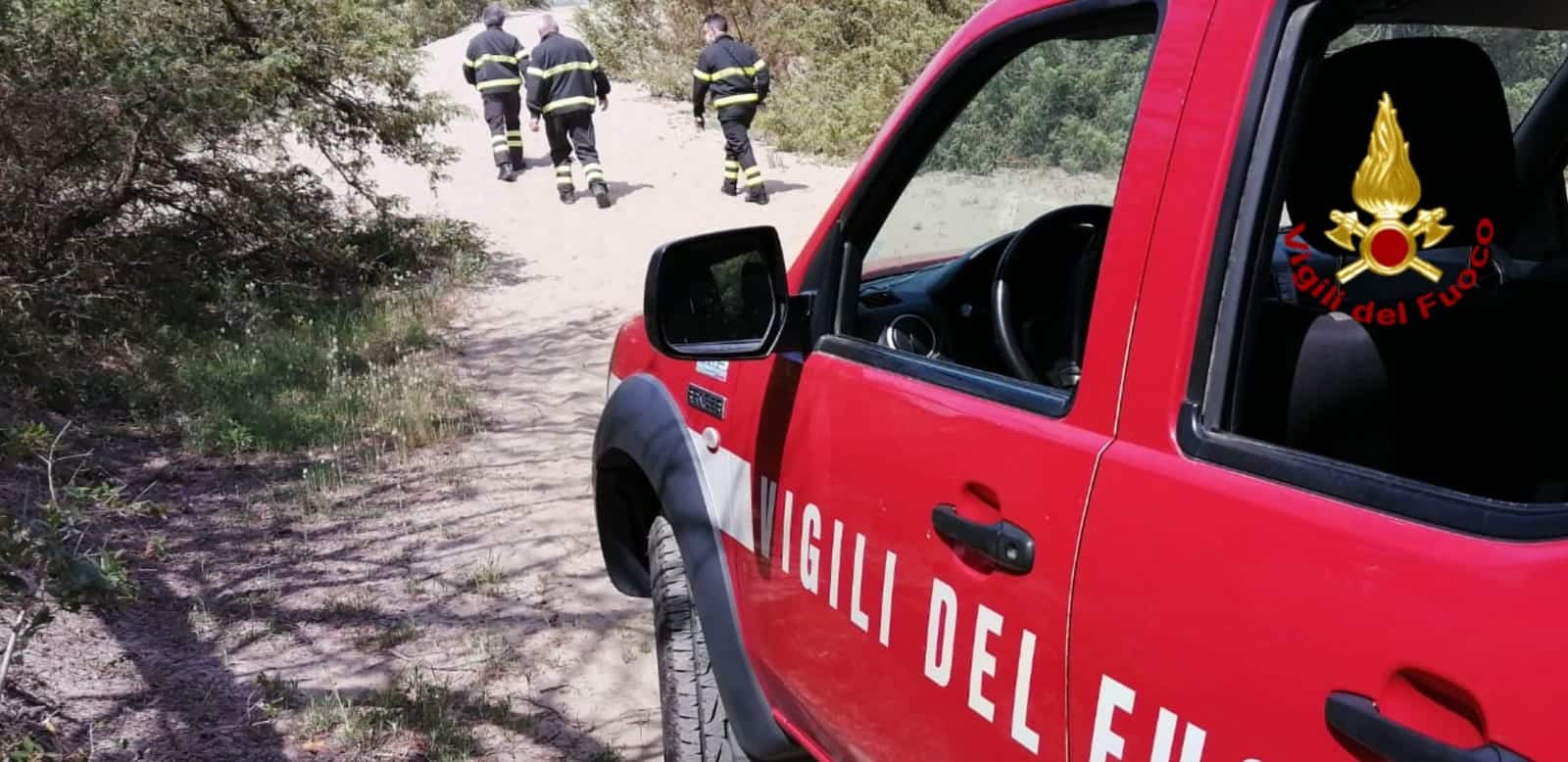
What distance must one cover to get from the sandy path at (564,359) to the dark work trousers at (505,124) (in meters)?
0.36

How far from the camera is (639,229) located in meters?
12.6

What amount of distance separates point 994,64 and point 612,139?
1558cm

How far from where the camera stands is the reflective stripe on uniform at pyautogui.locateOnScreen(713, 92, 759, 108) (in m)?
12.4

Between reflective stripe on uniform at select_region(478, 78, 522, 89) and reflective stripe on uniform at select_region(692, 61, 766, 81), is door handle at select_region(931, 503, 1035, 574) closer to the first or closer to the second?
reflective stripe on uniform at select_region(692, 61, 766, 81)

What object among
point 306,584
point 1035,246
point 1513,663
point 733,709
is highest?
point 1035,246

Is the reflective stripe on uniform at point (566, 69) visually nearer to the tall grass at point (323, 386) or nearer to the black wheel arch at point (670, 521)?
the tall grass at point (323, 386)

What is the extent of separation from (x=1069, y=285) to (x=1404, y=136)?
0.78 meters

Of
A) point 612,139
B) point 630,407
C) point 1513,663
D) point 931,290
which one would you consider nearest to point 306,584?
point 630,407

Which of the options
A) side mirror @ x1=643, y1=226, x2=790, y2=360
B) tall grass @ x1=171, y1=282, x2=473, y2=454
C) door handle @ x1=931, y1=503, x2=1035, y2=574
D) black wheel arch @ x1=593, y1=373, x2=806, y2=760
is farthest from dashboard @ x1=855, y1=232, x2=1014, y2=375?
tall grass @ x1=171, y1=282, x2=473, y2=454

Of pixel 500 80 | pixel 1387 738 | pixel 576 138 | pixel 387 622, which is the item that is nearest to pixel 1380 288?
pixel 1387 738

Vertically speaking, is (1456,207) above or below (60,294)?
above

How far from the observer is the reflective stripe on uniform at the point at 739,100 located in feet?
40.7

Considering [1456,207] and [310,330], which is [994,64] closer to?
[1456,207]

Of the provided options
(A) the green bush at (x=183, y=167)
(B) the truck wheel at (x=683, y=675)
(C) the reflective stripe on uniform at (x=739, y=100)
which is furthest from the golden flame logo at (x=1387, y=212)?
(C) the reflective stripe on uniform at (x=739, y=100)
